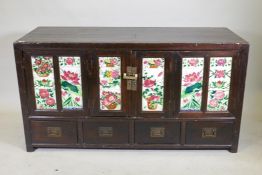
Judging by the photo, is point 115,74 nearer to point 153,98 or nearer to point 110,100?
point 110,100

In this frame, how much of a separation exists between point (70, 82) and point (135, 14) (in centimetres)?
84

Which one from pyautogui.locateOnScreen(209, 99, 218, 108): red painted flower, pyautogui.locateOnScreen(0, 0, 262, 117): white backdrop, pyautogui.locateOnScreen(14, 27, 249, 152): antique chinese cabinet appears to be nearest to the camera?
pyautogui.locateOnScreen(14, 27, 249, 152): antique chinese cabinet

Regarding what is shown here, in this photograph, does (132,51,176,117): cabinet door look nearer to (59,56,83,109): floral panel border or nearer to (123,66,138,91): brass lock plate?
(123,66,138,91): brass lock plate

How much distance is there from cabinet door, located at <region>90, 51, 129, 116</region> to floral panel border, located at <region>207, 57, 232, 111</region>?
0.53 m

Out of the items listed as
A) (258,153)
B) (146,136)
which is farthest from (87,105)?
(258,153)

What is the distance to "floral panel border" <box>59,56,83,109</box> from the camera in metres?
2.23

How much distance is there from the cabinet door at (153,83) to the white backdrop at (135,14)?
660 mm

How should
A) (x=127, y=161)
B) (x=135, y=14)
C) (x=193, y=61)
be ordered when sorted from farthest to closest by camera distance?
1. (x=135, y=14)
2. (x=127, y=161)
3. (x=193, y=61)

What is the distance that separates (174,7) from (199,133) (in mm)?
990

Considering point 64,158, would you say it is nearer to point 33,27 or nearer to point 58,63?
point 58,63

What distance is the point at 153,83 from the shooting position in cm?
226

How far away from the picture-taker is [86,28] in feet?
8.70

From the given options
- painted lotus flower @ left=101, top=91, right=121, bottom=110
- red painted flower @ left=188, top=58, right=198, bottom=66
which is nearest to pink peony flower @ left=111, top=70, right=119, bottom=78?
painted lotus flower @ left=101, top=91, right=121, bottom=110

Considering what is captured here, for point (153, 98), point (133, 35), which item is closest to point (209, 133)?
point (153, 98)
